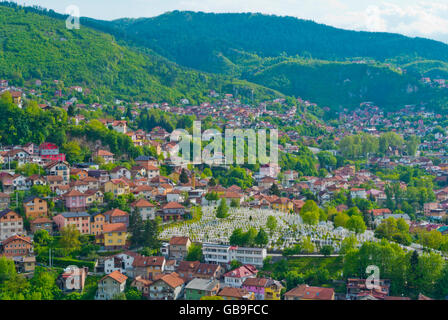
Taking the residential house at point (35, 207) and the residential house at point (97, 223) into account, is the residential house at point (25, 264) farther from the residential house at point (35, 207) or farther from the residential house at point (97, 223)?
the residential house at point (97, 223)

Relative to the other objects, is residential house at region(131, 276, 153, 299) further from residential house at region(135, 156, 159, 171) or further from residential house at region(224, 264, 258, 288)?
residential house at region(135, 156, 159, 171)

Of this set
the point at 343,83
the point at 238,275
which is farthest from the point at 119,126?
the point at 343,83

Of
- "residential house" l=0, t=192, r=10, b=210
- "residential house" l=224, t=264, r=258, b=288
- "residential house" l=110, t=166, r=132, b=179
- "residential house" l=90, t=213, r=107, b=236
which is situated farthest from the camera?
"residential house" l=110, t=166, r=132, b=179

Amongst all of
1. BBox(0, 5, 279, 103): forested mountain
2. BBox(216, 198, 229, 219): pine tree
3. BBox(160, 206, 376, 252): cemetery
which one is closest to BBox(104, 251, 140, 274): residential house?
BBox(160, 206, 376, 252): cemetery

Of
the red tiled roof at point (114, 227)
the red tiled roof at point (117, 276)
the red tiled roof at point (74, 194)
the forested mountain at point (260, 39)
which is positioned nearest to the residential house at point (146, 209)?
the red tiled roof at point (114, 227)

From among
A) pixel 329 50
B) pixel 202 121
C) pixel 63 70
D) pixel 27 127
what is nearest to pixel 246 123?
pixel 202 121

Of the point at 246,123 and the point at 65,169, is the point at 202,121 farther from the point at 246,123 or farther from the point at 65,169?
the point at 65,169
